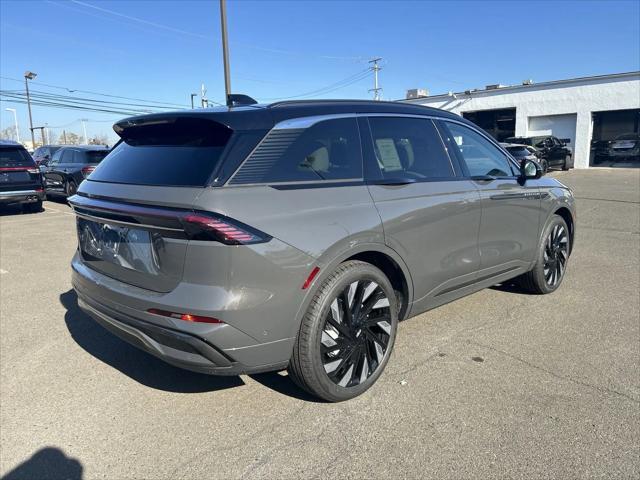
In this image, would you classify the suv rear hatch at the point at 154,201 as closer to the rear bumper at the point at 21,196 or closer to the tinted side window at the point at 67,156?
the rear bumper at the point at 21,196

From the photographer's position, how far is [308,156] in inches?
115

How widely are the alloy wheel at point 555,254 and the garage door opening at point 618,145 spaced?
86.4 ft

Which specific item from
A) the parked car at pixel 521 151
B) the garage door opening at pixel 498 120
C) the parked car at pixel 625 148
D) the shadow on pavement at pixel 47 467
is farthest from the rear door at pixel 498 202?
the garage door opening at pixel 498 120

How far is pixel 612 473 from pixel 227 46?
1329 centimetres

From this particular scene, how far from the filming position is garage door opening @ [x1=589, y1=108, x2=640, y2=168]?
90.3ft

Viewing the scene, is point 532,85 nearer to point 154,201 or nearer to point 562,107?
point 562,107

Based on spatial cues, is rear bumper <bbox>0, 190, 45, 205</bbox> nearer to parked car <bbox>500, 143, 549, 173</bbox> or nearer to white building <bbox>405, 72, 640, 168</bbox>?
parked car <bbox>500, 143, 549, 173</bbox>

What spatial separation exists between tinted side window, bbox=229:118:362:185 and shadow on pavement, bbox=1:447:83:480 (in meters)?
1.68

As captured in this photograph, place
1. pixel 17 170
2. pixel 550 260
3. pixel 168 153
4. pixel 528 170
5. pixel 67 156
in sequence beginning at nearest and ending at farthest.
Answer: pixel 168 153, pixel 528 170, pixel 550 260, pixel 17 170, pixel 67 156

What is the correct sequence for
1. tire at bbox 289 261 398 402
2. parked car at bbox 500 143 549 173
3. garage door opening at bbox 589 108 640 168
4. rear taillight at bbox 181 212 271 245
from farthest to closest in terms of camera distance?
garage door opening at bbox 589 108 640 168 → parked car at bbox 500 143 549 173 → tire at bbox 289 261 398 402 → rear taillight at bbox 181 212 271 245

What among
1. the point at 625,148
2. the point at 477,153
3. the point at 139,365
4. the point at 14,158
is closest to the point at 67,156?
the point at 14,158

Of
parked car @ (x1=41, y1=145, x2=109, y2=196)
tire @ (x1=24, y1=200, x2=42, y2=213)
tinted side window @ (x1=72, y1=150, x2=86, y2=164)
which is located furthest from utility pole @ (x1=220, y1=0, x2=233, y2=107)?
tire @ (x1=24, y1=200, x2=42, y2=213)

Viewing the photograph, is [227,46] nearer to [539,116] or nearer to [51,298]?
[51,298]

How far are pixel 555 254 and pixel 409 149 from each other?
253cm
